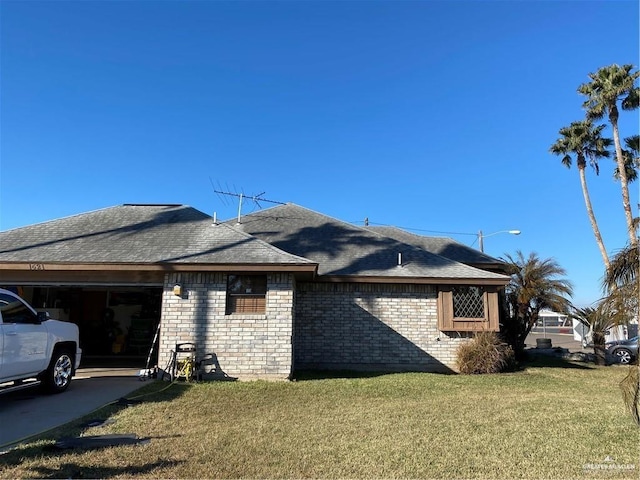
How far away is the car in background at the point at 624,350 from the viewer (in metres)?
18.9

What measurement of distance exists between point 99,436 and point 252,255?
19.4 ft

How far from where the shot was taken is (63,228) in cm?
1318

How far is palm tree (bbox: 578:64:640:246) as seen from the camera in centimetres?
2108

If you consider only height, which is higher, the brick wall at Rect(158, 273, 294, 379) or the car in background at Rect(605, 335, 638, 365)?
the brick wall at Rect(158, 273, 294, 379)

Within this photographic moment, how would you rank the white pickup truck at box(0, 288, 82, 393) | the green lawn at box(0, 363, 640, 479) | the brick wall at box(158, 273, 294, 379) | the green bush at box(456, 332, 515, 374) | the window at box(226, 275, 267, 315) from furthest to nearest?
1. the green bush at box(456, 332, 515, 374)
2. the window at box(226, 275, 267, 315)
3. the brick wall at box(158, 273, 294, 379)
4. the white pickup truck at box(0, 288, 82, 393)
5. the green lawn at box(0, 363, 640, 479)

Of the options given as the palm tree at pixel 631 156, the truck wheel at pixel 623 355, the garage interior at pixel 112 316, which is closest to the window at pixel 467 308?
the truck wheel at pixel 623 355

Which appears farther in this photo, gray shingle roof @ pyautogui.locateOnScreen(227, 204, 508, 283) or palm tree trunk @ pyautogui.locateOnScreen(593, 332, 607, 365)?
palm tree trunk @ pyautogui.locateOnScreen(593, 332, 607, 365)

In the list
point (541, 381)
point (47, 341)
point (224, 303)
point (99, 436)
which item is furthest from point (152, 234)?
point (541, 381)

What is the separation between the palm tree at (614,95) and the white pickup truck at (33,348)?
2198 cm

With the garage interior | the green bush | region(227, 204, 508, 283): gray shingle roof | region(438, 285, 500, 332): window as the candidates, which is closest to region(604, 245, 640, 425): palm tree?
the green bush

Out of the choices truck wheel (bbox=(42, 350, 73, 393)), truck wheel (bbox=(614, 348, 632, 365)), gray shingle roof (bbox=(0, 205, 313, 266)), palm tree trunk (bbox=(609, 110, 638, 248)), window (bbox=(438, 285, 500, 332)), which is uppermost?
palm tree trunk (bbox=(609, 110, 638, 248))

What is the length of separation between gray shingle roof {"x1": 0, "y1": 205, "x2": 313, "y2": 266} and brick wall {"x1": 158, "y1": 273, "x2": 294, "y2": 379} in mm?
687

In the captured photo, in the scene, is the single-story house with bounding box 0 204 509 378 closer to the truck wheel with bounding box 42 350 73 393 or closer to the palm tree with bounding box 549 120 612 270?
the truck wheel with bounding box 42 350 73 393

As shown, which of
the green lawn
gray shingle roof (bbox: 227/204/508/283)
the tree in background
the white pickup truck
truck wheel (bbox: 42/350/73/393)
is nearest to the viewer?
the green lawn
